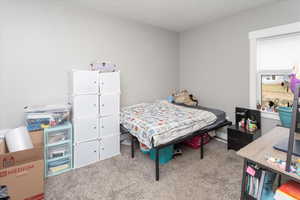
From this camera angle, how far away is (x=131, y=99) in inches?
132

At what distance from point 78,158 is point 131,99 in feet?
4.98

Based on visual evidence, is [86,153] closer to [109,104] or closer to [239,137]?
[109,104]

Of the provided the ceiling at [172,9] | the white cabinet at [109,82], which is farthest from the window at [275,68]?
the white cabinet at [109,82]

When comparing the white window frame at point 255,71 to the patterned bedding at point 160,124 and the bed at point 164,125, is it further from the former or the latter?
the patterned bedding at point 160,124

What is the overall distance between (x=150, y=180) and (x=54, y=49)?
240 cm

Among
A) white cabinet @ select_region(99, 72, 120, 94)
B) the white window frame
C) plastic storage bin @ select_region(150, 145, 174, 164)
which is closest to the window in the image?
the white window frame

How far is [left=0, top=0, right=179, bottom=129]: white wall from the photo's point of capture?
212 centimetres

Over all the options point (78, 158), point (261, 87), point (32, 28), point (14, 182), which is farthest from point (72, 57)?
point (261, 87)

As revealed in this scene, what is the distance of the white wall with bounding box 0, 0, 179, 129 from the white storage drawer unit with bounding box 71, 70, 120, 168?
1.60 feet

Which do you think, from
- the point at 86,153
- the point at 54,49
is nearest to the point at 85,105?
the point at 86,153

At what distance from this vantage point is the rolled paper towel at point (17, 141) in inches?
69.6

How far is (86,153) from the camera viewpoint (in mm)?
2359

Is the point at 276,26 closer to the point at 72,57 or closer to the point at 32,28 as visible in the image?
the point at 72,57

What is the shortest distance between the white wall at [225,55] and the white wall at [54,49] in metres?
1.19
